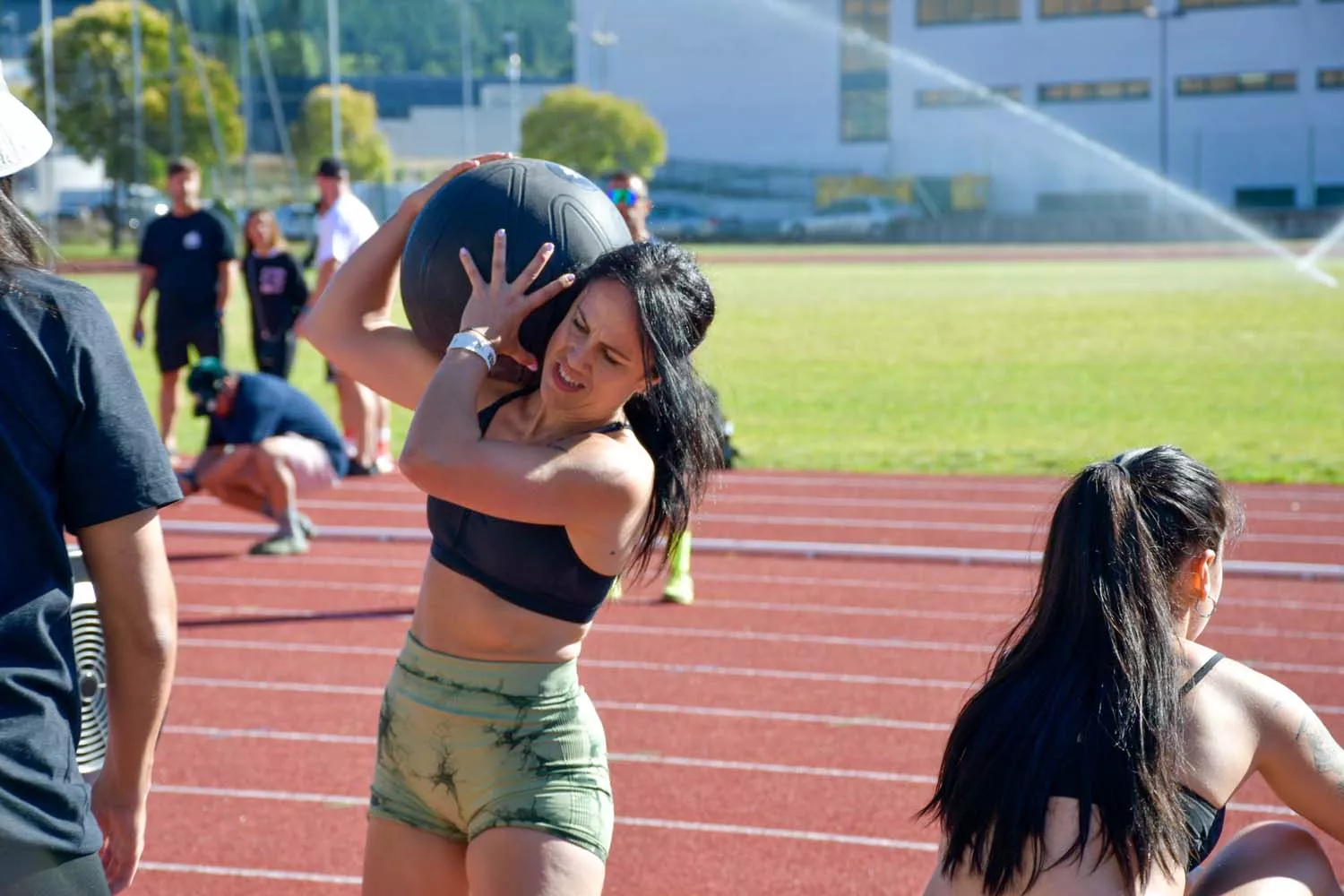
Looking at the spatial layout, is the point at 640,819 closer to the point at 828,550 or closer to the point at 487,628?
the point at 487,628

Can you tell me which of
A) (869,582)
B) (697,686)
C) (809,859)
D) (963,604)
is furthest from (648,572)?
(809,859)

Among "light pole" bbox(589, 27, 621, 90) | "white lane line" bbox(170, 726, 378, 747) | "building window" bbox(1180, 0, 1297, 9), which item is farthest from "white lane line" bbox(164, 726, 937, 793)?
"light pole" bbox(589, 27, 621, 90)

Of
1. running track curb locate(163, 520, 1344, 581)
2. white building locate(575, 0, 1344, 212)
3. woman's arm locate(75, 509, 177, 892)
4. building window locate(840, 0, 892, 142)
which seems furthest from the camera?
building window locate(840, 0, 892, 142)

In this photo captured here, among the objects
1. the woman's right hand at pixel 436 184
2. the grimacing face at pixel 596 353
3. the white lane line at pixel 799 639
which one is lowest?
the white lane line at pixel 799 639

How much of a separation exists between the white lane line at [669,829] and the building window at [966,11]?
62.4 m

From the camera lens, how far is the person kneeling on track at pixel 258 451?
8570 millimetres

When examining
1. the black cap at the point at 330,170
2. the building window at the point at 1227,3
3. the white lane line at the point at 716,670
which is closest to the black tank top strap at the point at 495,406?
the white lane line at the point at 716,670

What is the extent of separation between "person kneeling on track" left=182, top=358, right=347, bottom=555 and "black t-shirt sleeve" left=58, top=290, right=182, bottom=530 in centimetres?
653

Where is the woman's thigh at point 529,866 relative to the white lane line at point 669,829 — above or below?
above

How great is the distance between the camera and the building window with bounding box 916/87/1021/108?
62625mm

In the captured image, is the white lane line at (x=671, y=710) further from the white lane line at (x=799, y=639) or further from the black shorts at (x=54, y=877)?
the black shorts at (x=54, y=877)

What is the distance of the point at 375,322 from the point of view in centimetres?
307

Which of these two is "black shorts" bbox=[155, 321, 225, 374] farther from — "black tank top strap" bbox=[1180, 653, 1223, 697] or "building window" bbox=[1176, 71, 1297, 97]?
"building window" bbox=[1176, 71, 1297, 97]

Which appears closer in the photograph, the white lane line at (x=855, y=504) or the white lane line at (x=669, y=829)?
the white lane line at (x=669, y=829)
